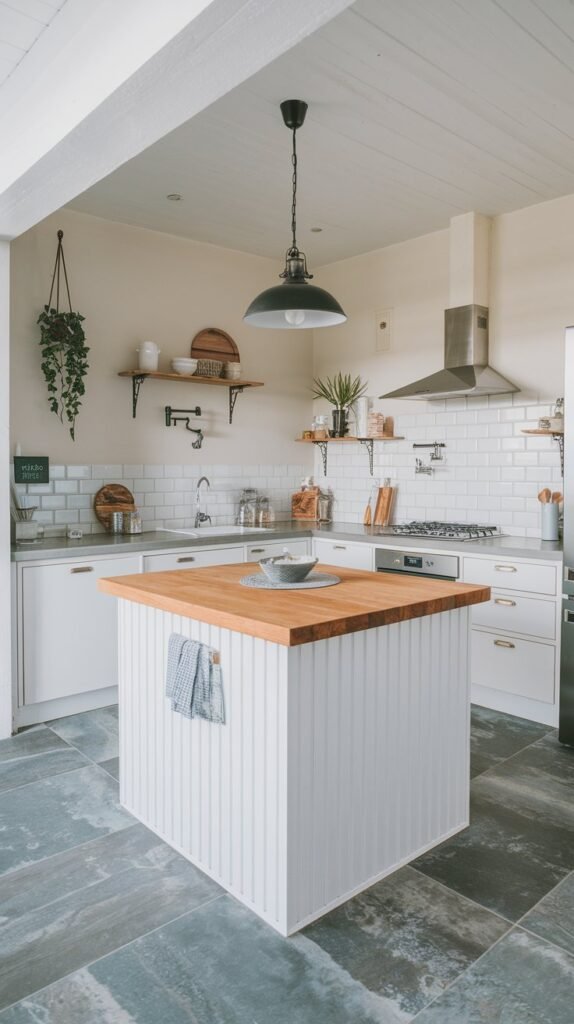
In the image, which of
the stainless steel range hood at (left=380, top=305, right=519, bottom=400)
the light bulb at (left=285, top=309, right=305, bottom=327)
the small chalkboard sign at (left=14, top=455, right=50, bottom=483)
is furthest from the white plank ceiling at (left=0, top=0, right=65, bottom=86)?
the stainless steel range hood at (left=380, top=305, right=519, bottom=400)

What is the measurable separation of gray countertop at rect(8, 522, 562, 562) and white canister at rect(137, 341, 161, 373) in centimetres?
107

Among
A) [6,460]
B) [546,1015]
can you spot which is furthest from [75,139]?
[546,1015]

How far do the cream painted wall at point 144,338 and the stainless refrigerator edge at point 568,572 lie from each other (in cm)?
260

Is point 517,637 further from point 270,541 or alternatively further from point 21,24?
point 21,24

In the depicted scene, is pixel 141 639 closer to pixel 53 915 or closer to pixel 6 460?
pixel 53 915

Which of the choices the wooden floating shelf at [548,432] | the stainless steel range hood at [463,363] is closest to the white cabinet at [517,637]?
the wooden floating shelf at [548,432]

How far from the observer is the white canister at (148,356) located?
4500 mm

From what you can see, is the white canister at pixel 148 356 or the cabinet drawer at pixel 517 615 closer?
the cabinet drawer at pixel 517 615

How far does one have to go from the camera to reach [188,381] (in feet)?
15.9

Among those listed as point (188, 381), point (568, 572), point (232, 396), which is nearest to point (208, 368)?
A: point (188, 381)

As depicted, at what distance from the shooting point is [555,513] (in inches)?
153

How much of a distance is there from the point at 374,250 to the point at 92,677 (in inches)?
141

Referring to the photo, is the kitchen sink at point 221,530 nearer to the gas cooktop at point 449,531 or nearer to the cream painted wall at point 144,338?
the cream painted wall at point 144,338

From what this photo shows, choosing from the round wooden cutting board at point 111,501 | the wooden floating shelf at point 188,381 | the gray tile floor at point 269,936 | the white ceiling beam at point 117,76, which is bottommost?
the gray tile floor at point 269,936
